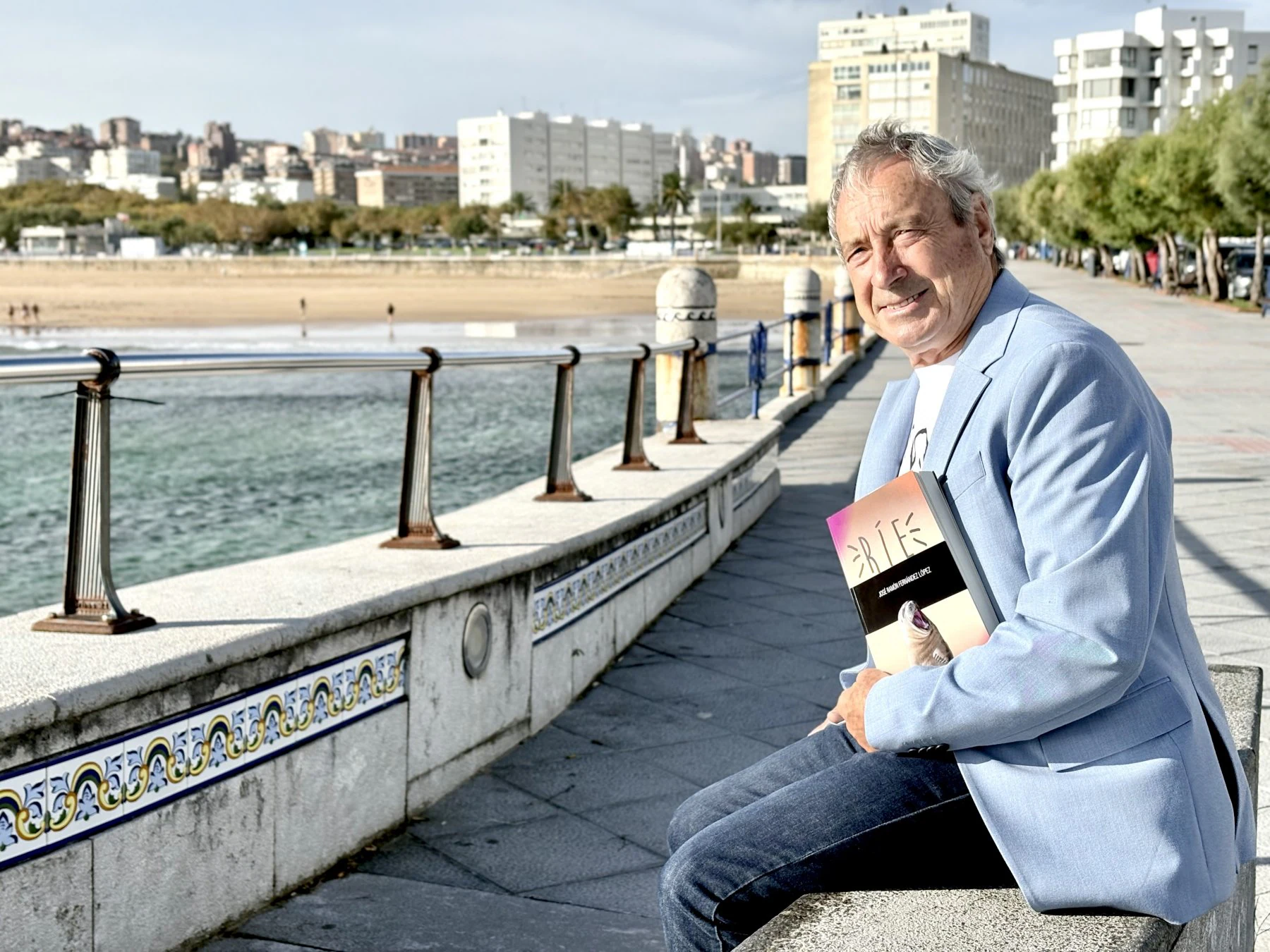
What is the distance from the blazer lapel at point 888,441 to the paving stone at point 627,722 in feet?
7.80

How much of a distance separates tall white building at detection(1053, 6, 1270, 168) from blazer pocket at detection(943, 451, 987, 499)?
12425cm

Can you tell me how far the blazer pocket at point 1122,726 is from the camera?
1879 mm

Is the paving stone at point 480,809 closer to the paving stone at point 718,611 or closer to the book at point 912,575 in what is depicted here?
the book at point 912,575

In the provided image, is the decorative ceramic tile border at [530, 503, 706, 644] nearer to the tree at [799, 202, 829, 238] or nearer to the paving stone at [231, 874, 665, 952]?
the paving stone at [231, 874, 665, 952]

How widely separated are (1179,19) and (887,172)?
439 feet

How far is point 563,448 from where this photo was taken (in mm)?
5594

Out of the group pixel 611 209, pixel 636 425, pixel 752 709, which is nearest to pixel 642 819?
pixel 752 709

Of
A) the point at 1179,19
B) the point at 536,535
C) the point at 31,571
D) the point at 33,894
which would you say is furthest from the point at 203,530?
the point at 1179,19

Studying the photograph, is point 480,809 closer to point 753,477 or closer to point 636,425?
point 636,425

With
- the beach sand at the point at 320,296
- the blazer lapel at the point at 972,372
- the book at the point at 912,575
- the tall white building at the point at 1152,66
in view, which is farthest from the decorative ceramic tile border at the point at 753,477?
the tall white building at the point at 1152,66

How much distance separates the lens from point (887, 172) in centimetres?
215

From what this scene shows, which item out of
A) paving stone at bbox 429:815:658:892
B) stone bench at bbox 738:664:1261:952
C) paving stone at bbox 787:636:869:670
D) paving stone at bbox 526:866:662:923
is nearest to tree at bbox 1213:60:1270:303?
paving stone at bbox 787:636:869:670

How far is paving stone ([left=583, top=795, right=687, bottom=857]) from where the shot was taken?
381cm

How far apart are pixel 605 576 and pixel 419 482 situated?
1.09 m
